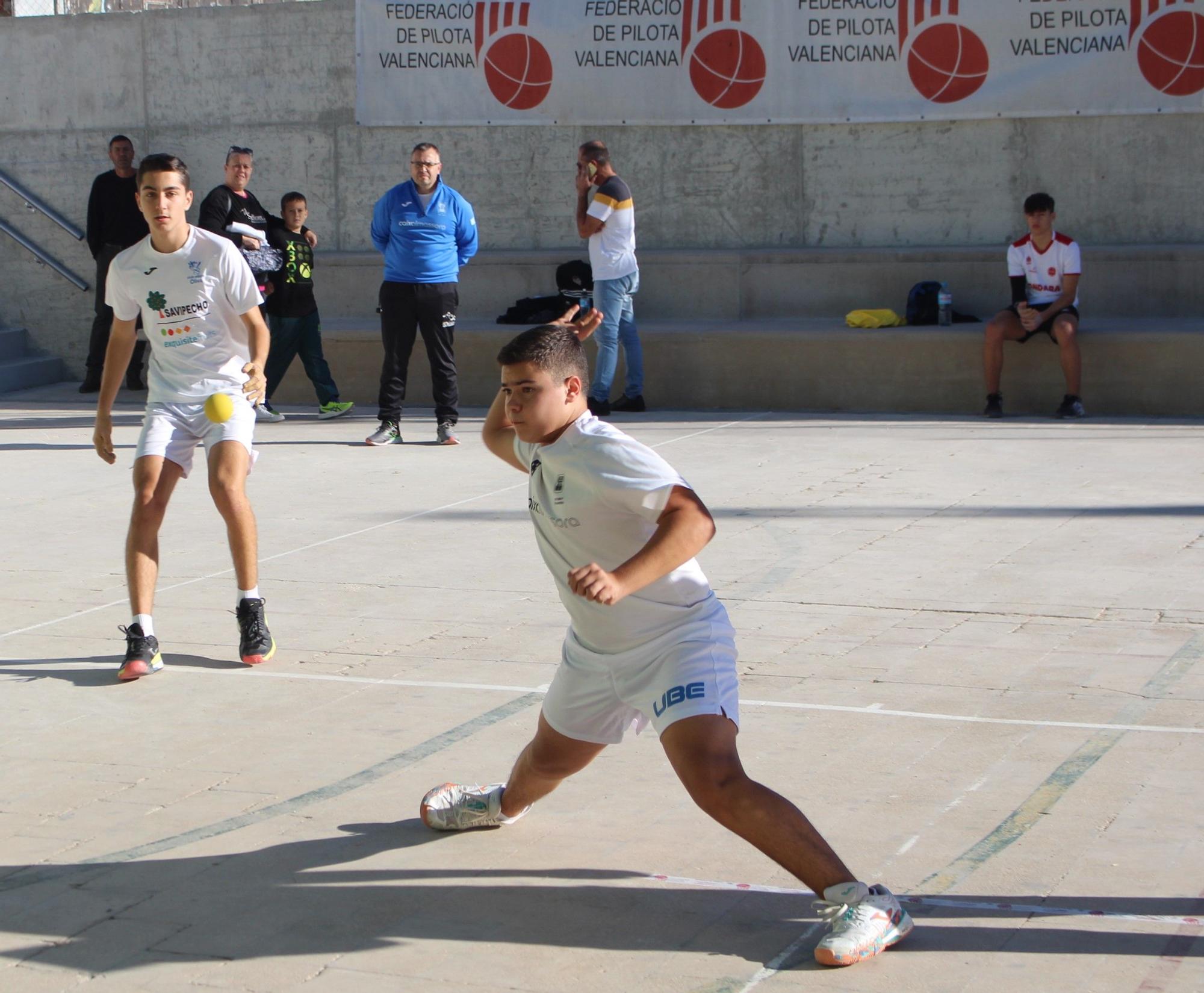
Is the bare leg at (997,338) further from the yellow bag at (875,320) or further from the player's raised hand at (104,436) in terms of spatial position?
the player's raised hand at (104,436)

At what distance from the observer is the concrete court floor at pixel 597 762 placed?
3719mm

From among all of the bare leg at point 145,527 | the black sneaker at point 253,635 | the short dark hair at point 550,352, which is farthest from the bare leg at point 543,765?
the bare leg at point 145,527

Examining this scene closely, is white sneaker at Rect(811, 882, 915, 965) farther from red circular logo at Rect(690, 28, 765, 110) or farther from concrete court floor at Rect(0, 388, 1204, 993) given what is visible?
red circular logo at Rect(690, 28, 765, 110)

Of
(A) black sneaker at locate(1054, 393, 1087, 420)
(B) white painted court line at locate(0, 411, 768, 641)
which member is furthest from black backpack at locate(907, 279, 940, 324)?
(B) white painted court line at locate(0, 411, 768, 641)

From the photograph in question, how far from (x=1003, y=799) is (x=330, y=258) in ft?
40.4

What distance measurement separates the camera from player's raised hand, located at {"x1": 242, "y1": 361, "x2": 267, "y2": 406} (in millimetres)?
6465

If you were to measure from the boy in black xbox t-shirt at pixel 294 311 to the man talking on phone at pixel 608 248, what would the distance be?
2.26 m

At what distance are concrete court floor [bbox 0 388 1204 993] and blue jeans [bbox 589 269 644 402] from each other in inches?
137

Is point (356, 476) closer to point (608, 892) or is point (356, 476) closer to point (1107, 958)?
point (608, 892)

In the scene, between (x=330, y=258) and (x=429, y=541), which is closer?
(x=429, y=541)

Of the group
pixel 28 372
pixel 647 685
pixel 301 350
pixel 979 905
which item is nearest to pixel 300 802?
pixel 647 685

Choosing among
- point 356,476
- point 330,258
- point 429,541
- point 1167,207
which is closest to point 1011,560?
point 429,541

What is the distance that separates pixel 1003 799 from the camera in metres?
4.58

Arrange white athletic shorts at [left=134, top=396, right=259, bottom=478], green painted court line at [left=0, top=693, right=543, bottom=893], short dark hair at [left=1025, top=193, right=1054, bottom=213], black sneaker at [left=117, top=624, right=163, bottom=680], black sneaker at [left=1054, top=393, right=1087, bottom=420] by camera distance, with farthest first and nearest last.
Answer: black sneaker at [left=1054, top=393, right=1087, bottom=420] → short dark hair at [left=1025, top=193, right=1054, bottom=213] → white athletic shorts at [left=134, top=396, right=259, bottom=478] → black sneaker at [left=117, top=624, right=163, bottom=680] → green painted court line at [left=0, top=693, right=543, bottom=893]
